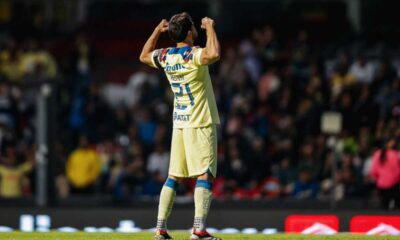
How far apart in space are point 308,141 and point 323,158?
0.74 m

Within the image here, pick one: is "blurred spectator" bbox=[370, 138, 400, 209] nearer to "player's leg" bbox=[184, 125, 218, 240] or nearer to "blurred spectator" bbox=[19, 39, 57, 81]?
"player's leg" bbox=[184, 125, 218, 240]

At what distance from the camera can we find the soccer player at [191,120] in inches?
549

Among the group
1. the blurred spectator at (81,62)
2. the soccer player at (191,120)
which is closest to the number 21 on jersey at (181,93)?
the soccer player at (191,120)

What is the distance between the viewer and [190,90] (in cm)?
1414

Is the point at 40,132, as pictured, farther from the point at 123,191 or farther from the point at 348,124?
the point at 348,124

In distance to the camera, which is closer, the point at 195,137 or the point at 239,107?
the point at 195,137

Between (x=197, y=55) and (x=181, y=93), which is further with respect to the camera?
(x=181, y=93)

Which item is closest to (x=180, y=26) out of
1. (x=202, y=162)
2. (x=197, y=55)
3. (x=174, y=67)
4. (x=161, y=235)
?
(x=197, y=55)

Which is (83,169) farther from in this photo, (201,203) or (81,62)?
(201,203)

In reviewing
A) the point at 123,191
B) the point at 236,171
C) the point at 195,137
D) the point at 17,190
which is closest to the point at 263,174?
the point at 236,171

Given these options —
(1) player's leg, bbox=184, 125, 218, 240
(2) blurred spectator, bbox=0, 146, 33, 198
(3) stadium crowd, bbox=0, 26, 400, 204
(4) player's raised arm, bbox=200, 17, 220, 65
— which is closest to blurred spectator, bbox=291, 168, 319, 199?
(3) stadium crowd, bbox=0, 26, 400, 204

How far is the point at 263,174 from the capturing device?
966 inches

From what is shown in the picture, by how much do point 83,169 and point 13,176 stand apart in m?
1.34

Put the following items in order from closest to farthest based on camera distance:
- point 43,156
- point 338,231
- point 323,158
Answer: point 338,231, point 43,156, point 323,158
